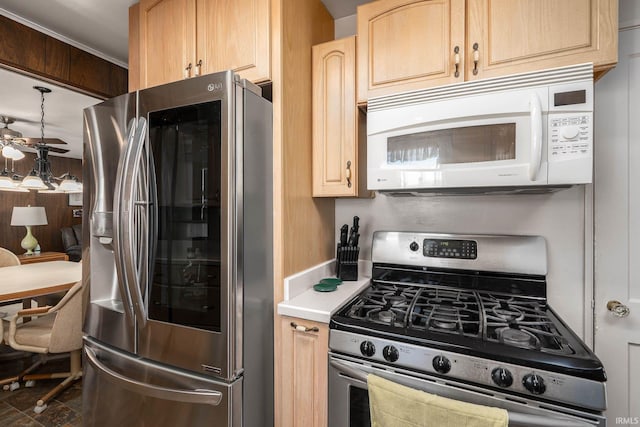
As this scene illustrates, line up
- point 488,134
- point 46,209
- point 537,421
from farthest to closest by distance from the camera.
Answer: point 46,209 → point 488,134 → point 537,421

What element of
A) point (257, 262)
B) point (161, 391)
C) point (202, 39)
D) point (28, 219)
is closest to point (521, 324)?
point (257, 262)

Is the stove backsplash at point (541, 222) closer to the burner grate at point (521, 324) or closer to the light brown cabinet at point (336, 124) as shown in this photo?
the burner grate at point (521, 324)

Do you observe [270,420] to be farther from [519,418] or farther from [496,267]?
[496,267]

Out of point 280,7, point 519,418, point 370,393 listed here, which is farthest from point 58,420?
point 280,7

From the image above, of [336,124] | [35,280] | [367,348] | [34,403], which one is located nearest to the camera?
[367,348]

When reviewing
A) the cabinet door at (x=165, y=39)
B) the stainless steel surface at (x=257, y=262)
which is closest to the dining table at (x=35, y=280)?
the cabinet door at (x=165, y=39)

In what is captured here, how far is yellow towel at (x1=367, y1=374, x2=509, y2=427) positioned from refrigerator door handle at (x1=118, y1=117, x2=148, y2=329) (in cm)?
102

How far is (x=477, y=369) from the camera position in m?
0.97

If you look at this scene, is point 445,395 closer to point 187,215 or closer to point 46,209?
point 187,215

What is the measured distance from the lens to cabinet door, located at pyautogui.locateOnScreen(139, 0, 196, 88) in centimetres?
159

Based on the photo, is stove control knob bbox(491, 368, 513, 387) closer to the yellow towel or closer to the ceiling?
the yellow towel

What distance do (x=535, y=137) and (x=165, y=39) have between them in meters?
1.83

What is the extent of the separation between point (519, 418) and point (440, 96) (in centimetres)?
118

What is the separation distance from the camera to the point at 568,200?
1.45 metres
